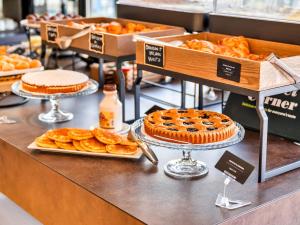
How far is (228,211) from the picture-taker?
1367 millimetres

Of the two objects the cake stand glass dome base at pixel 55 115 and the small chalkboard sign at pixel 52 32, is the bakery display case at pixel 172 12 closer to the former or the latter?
the small chalkboard sign at pixel 52 32

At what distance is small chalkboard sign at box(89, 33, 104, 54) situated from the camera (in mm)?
2096

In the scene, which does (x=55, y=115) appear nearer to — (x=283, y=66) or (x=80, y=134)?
(x=80, y=134)

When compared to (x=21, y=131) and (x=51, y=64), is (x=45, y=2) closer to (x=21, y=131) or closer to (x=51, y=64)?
(x=51, y=64)

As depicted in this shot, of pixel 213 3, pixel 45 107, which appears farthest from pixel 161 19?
pixel 45 107

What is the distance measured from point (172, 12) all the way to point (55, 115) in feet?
2.48

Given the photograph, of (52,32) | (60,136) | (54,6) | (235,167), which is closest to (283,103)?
(235,167)

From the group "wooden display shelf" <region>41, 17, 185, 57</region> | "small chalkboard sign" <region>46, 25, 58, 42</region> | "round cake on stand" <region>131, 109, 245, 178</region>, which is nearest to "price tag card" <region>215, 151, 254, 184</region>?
"round cake on stand" <region>131, 109, 245, 178</region>

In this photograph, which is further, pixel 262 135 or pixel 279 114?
pixel 279 114

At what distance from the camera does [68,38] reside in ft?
7.38

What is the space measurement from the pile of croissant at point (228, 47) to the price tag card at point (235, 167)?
402mm

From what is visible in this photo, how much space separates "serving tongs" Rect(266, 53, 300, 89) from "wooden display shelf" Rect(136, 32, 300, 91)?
1 cm

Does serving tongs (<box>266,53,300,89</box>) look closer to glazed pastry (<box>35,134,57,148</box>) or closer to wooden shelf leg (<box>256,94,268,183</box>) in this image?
wooden shelf leg (<box>256,94,268,183</box>)

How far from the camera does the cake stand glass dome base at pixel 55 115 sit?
84.8 inches
